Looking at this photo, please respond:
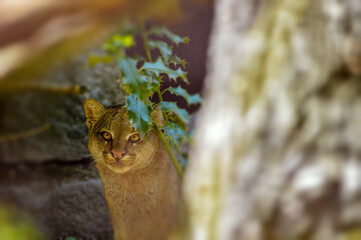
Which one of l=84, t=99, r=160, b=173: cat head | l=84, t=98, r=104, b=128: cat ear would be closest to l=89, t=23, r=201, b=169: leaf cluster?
l=84, t=99, r=160, b=173: cat head

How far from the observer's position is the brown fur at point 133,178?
285cm

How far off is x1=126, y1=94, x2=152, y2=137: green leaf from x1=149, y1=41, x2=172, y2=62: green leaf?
377mm

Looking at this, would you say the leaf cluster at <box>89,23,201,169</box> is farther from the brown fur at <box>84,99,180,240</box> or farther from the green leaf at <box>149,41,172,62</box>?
the brown fur at <box>84,99,180,240</box>

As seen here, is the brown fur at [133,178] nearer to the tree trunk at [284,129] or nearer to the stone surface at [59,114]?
the stone surface at [59,114]

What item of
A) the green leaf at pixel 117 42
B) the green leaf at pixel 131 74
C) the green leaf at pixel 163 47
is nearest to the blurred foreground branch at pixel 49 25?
the green leaf at pixel 117 42

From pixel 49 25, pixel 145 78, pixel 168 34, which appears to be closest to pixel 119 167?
pixel 145 78

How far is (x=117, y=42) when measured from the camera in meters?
1.95

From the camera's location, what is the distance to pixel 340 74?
1424 millimetres

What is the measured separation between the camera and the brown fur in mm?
2846

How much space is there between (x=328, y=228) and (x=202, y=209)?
0.42 metres

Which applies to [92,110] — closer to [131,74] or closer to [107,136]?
[107,136]

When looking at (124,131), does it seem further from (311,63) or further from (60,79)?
(311,63)

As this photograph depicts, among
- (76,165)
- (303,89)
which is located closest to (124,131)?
(76,165)

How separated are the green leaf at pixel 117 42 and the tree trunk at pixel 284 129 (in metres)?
0.59
